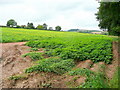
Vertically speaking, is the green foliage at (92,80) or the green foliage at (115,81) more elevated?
the green foliage at (92,80)

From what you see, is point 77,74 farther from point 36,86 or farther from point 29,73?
point 29,73

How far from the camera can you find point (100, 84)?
3.37 m

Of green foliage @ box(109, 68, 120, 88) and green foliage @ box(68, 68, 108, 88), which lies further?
green foliage @ box(109, 68, 120, 88)

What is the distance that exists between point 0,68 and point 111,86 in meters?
4.42

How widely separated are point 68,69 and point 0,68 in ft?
9.67

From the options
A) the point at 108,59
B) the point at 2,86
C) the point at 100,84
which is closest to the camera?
the point at 100,84

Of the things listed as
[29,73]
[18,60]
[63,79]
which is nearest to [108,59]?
[63,79]

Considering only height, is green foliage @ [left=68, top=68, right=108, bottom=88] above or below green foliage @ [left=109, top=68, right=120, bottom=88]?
Result: above

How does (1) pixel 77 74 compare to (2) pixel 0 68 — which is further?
(2) pixel 0 68

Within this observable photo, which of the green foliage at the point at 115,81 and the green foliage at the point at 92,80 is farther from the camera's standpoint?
the green foliage at the point at 115,81

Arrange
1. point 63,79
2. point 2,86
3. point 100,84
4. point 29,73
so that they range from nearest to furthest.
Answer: point 100,84 → point 2,86 → point 63,79 → point 29,73

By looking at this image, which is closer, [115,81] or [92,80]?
[92,80]

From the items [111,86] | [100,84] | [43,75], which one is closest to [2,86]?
[43,75]

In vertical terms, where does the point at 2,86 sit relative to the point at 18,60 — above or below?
below
